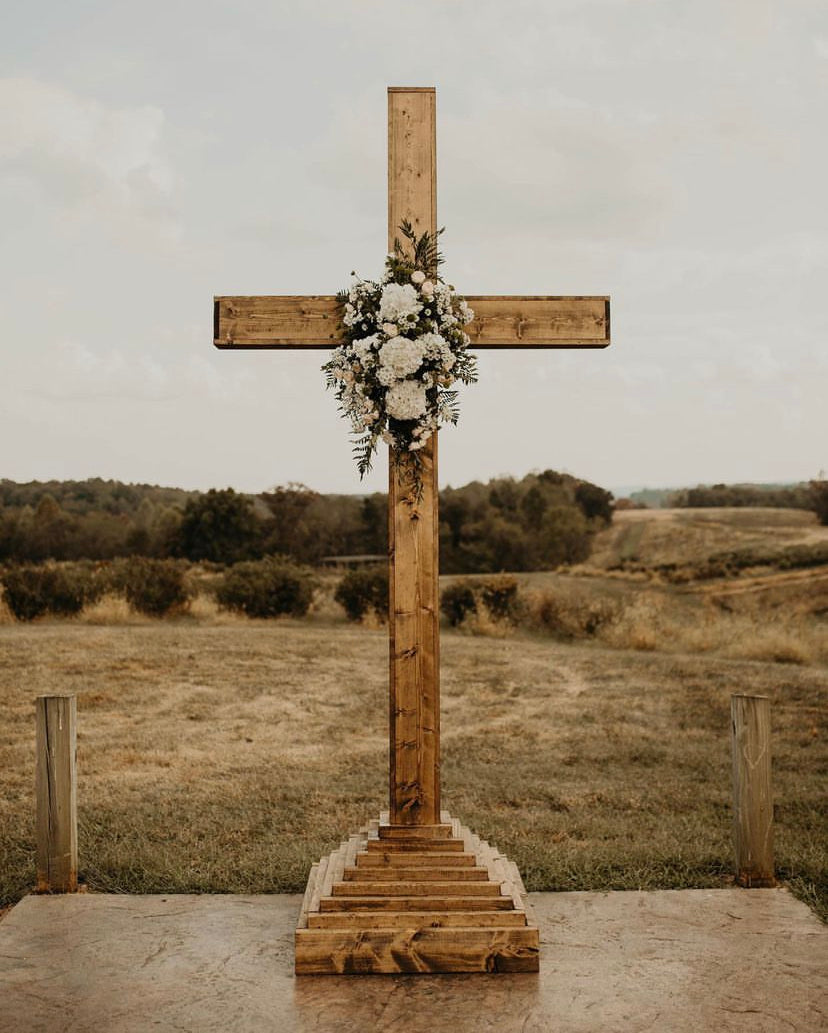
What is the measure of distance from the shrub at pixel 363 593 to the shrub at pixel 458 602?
0.99 m

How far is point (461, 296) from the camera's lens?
4445 mm

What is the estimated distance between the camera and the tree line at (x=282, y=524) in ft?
72.8

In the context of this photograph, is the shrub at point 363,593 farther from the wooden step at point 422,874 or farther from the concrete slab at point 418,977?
the wooden step at point 422,874

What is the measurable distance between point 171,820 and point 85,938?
238 centimetres

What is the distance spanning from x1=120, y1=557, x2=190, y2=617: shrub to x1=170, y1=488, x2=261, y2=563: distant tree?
5841mm

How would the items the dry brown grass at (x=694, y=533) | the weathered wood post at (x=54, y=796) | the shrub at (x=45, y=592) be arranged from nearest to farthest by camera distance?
the weathered wood post at (x=54, y=796)
the shrub at (x=45, y=592)
the dry brown grass at (x=694, y=533)

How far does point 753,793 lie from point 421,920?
188 centimetres

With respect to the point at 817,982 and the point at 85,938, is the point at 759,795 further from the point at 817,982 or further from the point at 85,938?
the point at 85,938

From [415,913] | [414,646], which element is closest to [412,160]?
[414,646]

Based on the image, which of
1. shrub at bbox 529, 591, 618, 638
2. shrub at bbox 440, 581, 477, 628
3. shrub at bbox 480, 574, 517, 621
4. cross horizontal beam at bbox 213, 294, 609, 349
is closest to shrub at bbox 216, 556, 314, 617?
shrub at bbox 440, 581, 477, 628

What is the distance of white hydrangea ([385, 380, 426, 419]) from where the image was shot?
4.05 metres

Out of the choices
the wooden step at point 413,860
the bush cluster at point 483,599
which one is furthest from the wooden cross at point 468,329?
the bush cluster at point 483,599

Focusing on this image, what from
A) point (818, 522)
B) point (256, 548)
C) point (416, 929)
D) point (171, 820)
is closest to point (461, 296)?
point (416, 929)

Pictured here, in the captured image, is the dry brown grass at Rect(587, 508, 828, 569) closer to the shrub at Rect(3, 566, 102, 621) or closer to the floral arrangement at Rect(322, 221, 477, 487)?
the shrub at Rect(3, 566, 102, 621)
